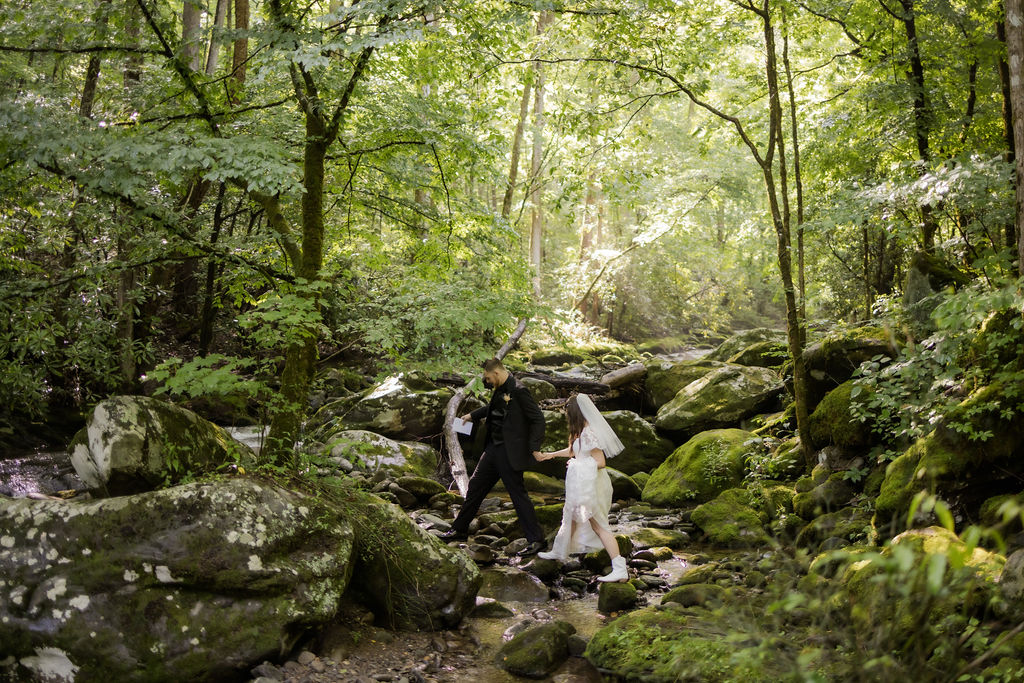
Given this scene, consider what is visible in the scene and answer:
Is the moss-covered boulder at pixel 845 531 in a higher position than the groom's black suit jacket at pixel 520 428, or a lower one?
lower

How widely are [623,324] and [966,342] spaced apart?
21.2 meters

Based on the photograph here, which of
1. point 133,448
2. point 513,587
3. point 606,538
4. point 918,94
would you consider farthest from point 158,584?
point 918,94

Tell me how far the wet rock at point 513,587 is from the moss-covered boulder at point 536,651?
4.10 feet

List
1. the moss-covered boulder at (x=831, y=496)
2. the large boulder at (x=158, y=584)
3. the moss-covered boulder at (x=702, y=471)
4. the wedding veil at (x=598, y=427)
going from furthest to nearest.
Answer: the moss-covered boulder at (x=702, y=471), the moss-covered boulder at (x=831, y=496), the wedding veil at (x=598, y=427), the large boulder at (x=158, y=584)

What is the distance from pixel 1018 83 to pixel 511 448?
599 cm

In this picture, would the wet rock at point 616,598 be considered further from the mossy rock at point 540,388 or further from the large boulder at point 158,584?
the mossy rock at point 540,388

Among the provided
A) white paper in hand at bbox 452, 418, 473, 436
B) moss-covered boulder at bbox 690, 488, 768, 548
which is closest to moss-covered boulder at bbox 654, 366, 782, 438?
moss-covered boulder at bbox 690, 488, 768, 548

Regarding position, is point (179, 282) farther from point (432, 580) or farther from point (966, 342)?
point (966, 342)

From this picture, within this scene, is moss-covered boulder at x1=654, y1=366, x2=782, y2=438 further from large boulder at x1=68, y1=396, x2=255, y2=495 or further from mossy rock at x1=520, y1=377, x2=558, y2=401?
large boulder at x1=68, y1=396, x2=255, y2=495

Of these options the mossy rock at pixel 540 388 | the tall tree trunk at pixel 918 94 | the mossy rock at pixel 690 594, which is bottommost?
the mossy rock at pixel 690 594

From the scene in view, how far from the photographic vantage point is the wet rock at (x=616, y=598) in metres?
6.05

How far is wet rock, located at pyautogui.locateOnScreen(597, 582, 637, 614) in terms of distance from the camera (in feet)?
19.8

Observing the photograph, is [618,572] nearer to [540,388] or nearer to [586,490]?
[586,490]

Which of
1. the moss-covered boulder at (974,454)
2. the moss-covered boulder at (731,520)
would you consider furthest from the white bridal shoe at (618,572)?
the moss-covered boulder at (974,454)
